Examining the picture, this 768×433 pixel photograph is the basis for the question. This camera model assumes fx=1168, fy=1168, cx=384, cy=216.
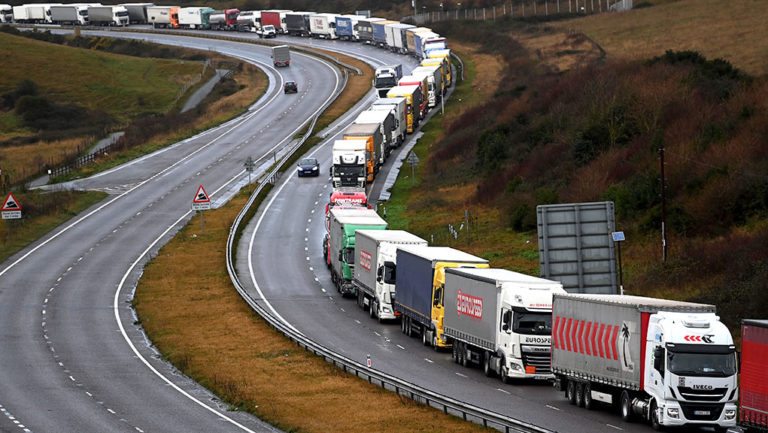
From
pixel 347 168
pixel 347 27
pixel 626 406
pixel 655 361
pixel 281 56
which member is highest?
pixel 347 27

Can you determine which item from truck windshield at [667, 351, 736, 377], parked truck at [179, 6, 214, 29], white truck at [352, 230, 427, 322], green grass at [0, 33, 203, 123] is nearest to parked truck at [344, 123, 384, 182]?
white truck at [352, 230, 427, 322]

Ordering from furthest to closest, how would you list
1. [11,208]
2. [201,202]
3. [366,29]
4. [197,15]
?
[197,15], [366,29], [201,202], [11,208]

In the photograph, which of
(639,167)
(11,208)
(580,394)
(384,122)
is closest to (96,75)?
(384,122)

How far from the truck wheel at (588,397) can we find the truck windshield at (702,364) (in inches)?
164

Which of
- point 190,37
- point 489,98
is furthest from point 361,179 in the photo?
point 190,37

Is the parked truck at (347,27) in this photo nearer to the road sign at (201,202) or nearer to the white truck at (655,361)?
the road sign at (201,202)

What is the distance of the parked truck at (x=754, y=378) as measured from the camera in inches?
1049

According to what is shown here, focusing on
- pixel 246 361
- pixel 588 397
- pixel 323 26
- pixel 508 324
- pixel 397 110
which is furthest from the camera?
pixel 323 26

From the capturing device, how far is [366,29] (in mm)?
167625

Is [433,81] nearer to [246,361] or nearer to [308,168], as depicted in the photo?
[308,168]

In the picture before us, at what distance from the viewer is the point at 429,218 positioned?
74125mm

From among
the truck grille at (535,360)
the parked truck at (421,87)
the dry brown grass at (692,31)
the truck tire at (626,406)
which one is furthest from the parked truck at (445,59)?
the truck tire at (626,406)

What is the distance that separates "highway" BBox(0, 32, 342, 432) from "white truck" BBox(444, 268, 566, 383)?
28.7 feet

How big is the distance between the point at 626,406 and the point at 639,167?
39.5 metres
